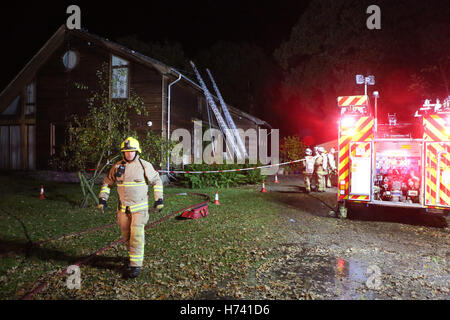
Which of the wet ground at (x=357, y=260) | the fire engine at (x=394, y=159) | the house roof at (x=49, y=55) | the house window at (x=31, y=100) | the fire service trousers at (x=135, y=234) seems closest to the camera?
the wet ground at (x=357, y=260)

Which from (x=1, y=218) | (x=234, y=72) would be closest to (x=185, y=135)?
(x=1, y=218)

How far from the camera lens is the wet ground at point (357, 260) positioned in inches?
168

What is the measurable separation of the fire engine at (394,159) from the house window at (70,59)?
1538cm

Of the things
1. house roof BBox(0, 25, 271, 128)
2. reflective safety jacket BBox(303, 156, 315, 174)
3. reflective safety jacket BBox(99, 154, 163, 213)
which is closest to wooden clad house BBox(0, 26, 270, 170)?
house roof BBox(0, 25, 271, 128)

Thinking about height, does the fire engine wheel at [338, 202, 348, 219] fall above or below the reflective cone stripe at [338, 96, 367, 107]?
below

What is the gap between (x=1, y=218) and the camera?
26.9 ft

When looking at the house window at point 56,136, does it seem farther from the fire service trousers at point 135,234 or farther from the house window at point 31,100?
the fire service trousers at point 135,234

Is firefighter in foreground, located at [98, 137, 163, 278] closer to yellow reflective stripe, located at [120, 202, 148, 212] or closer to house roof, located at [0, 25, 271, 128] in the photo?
yellow reflective stripe, located at [120, 202, 148, 212]

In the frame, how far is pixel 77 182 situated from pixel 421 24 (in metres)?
20.4

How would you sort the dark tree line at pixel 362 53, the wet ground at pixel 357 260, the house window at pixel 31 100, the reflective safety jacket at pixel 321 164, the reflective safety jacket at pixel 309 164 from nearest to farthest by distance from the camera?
the wet ground at pixel 357 260 → the reflective safety jacket at pixel 321 164 → the reflective safety jacket at pixel 309 164 → the dark tree line at pixel 362 53 → the house window at pixel 31 100

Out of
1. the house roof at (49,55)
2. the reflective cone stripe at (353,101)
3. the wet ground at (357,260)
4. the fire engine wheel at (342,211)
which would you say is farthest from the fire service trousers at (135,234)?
the house roof at (49,55)

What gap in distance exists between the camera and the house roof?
1622 cm

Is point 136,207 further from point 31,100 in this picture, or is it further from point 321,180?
point 31,100
